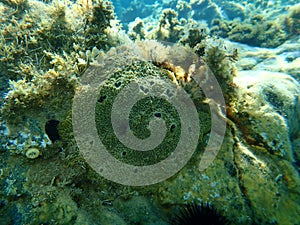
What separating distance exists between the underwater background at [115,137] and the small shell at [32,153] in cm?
1

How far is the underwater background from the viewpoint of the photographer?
276cm

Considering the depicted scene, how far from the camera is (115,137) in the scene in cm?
293

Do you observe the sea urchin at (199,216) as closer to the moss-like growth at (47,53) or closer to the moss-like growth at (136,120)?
the moss-like growth at (136,120)

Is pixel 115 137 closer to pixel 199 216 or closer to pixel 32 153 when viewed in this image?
pixel 32 153

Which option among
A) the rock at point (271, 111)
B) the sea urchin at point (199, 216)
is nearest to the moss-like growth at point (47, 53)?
the sea urchin at point (199, 216)

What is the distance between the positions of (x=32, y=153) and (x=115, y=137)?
3.59 feet

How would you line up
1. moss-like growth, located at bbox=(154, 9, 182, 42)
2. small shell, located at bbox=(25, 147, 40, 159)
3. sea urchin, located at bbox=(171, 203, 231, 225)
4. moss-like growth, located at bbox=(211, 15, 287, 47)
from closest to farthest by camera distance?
sea urchin, located at bbox=(171, 203, 231, 225), small shell, located at bbox=(25, 147, 40, 159), moss-like growth, located at bbox=(154, 9, 182, 42), moss-like growth, located at bbox=(211, 15, 287, 47)

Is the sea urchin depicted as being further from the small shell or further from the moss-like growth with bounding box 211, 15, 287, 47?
the moss-like growth with bounding box 211, 15, 287, 47

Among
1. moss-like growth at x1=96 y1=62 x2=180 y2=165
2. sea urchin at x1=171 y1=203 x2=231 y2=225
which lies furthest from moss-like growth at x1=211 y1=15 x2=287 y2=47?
sea urchin at x1=171 y1=203 x2=231 y2=225

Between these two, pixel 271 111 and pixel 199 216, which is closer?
pixel 199 216

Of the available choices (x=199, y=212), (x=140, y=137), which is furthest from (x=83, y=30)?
(x=199, y=212)

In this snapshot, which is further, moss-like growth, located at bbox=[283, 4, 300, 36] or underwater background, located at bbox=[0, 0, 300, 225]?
moss-like growth, located at bbox=[283, 4, 300, 36]

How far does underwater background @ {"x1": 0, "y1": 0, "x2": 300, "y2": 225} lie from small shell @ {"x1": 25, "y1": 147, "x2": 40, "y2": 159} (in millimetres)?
12

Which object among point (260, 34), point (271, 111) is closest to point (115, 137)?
point (271, 111)
